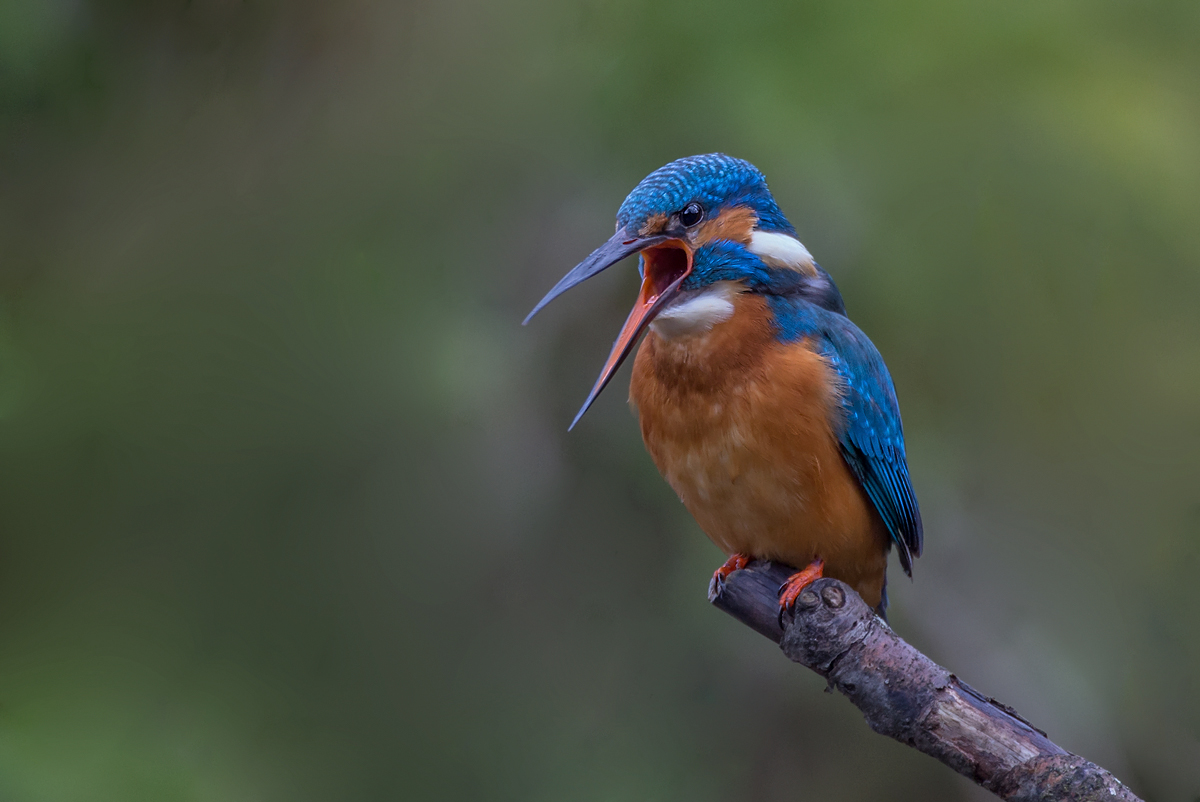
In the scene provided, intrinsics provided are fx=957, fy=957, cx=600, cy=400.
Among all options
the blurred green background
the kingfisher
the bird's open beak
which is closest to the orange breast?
the kingfisher

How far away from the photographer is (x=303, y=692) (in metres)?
2.22

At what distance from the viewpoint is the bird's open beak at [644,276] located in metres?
1.33

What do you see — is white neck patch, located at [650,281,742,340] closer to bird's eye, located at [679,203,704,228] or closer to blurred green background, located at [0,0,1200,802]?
bird's eye, located at [679,203,704,228]

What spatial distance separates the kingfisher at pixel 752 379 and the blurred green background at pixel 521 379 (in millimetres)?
713

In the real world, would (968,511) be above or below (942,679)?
above

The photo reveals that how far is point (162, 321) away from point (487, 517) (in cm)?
91

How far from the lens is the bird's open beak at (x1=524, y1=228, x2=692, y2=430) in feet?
4.36

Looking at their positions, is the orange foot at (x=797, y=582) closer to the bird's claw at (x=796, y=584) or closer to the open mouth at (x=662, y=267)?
the bird's claw at (x=796, y=584)

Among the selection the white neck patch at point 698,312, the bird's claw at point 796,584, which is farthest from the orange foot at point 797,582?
the white neck patch at point 698,312

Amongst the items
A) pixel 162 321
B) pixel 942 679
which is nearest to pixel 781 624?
pixel 942 679

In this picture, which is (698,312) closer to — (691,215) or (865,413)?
(691,215)

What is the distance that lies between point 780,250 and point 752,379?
0.21 m

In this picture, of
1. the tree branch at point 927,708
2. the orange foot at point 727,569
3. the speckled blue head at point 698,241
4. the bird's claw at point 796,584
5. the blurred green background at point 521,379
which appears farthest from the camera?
the blurred green background at point 521,379

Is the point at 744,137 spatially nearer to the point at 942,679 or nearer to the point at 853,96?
the point at 853,96
